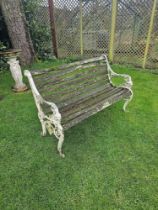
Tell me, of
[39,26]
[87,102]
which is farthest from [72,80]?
[39,26]

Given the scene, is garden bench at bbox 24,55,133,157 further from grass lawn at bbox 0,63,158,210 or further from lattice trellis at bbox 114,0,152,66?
lattice trellis at bbox 114,0,152,66

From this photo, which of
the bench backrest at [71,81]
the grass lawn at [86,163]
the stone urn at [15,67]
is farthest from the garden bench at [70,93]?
the stone urn at [15,67]

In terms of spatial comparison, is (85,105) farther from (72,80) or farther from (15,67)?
(15,67)

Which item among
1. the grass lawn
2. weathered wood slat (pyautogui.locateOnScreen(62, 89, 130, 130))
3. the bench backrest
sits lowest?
the grass lawn

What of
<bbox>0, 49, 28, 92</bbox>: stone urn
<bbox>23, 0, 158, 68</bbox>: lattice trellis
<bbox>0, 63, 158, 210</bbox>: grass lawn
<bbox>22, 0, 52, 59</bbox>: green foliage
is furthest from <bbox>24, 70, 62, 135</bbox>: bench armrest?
<bbox>22, 0, 52, 59</bbox>: green foliage

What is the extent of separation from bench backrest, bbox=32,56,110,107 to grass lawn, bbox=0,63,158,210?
51 centimetres

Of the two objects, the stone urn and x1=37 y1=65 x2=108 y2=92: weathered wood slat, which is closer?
x1=37 y1=65 x2=108 y2=92: weathered wood slat

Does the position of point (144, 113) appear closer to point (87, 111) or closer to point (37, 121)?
point (87, 111)

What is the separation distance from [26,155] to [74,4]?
4319 millimetres

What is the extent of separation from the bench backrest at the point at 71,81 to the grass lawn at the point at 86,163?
1.67 ft

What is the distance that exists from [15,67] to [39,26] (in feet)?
7.39

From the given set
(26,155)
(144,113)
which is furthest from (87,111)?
(144,113)

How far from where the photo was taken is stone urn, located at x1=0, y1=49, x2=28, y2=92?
3.58 meters

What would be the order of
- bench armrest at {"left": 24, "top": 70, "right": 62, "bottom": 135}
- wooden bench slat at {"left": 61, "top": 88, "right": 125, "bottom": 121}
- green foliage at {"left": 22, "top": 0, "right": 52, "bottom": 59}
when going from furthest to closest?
green foliage at {"left": 22, "top": 0, "right": 52, "bottom": 59}, wooden bench slat at {"left": 61, "top": 88, "right": 125, "bottom": 121}, bench armrest at {"left": 24, "top": 70, "right": 62, "bottom": 135}
